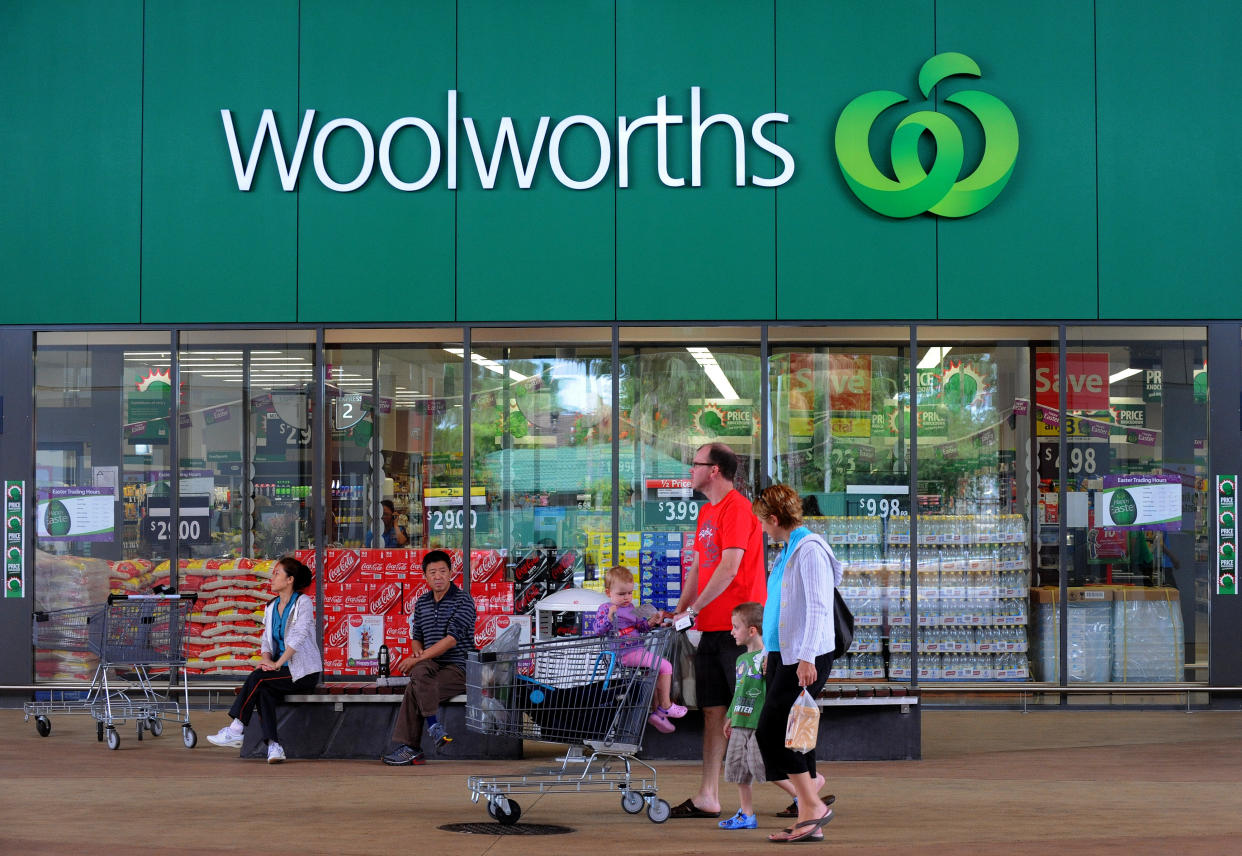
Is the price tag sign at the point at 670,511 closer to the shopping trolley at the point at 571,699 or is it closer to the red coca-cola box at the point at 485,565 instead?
the red coca-cola box at the point at 485,565

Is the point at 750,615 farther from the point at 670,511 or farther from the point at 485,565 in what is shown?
the point at 485,565

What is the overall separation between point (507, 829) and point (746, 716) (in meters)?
1.38

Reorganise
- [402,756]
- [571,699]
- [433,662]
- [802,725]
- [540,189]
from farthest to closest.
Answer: [540,189]
[433,662]
[402,756]
[571,699]
[802,725]

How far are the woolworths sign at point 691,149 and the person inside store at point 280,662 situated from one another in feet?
13.1

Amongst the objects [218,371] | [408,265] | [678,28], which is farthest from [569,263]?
[218,371]

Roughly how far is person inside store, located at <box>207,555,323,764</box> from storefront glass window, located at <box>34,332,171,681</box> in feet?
9.83

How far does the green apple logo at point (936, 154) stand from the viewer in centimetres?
1162

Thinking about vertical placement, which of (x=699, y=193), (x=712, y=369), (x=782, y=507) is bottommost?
(x=782, y=507)

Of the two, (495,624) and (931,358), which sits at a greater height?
(931,358)

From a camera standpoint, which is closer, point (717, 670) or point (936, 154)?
point (717, 670)

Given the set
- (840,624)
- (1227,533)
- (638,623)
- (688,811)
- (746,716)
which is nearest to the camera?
(840,624)

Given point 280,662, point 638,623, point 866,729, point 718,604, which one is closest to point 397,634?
point 280,662

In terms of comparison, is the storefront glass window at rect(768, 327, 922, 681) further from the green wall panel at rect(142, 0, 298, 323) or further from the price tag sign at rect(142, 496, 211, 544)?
the price tag sign at rect(142, 496, 211, 544)

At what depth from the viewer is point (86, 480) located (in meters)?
12.0
